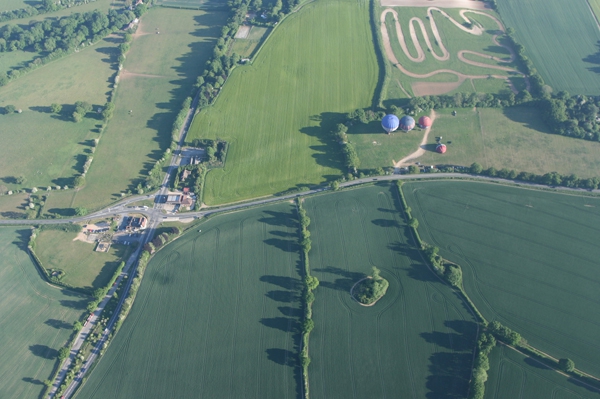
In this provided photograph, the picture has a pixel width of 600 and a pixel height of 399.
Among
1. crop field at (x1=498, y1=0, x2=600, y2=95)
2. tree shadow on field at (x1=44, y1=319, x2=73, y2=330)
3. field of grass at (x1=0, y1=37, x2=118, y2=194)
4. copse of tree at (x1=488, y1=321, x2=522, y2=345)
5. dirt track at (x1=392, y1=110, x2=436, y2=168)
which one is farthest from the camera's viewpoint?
crop field at (x1=498, y1=0, x2=600, y2=95)

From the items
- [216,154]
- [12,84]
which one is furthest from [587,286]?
[12,84]

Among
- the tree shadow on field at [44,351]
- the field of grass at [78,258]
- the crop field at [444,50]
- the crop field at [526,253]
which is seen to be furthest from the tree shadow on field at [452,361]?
the tree shadow on field at [44,351]

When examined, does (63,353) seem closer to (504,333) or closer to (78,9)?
(504,333)

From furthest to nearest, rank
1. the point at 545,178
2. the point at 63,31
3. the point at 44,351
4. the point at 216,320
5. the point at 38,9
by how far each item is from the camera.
A: the point at 38,9 → the point at 63,31 → the point at 545,178 → the point at 216,320 → the point at 44,351

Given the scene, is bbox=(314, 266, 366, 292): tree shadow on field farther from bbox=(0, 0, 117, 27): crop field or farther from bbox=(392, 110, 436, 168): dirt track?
bbox=(0, 0, 117, 27): crop field

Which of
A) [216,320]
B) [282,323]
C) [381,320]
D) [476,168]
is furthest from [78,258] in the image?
[476,168]

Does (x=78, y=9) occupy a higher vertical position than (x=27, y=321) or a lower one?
higher

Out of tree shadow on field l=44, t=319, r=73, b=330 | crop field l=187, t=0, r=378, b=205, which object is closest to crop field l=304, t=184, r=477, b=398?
crop field l=187, t=0, r=378, b=205
